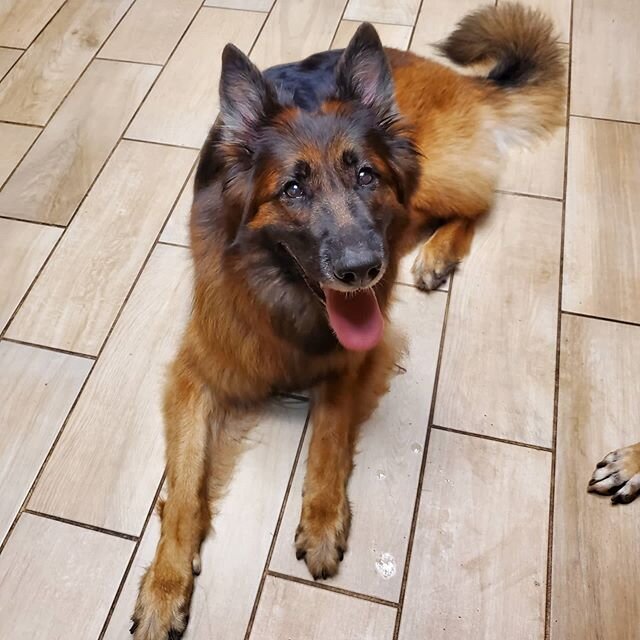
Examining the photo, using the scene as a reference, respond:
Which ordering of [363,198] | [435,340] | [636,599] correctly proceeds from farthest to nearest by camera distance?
[435,340] → [636,599] → [363,198]

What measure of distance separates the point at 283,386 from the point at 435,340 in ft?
1.93

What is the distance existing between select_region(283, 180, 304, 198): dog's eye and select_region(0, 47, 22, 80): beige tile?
2215 millimetres

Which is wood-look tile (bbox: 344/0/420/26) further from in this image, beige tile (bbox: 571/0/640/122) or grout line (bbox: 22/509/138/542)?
grout line (bbox: 22/509/138/542)

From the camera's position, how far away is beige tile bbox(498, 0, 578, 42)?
3.17 m

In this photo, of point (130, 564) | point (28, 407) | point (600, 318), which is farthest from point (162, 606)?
point (600, 318)

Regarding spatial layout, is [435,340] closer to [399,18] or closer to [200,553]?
[200,553]

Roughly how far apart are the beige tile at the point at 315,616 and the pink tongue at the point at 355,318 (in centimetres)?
69

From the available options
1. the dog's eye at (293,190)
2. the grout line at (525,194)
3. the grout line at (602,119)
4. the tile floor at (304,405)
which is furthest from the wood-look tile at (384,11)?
the dog's eye at (293,190)

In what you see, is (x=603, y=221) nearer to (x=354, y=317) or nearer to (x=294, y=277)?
(x=354, y=317)

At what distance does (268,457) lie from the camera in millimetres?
2023

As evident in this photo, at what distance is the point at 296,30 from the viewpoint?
318 cm

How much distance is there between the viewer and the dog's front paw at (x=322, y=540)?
70.1 inches

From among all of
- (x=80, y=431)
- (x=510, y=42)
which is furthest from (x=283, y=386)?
(x=510, y=42)

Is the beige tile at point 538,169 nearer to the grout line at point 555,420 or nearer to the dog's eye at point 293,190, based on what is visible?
the grout line at point 555,420
